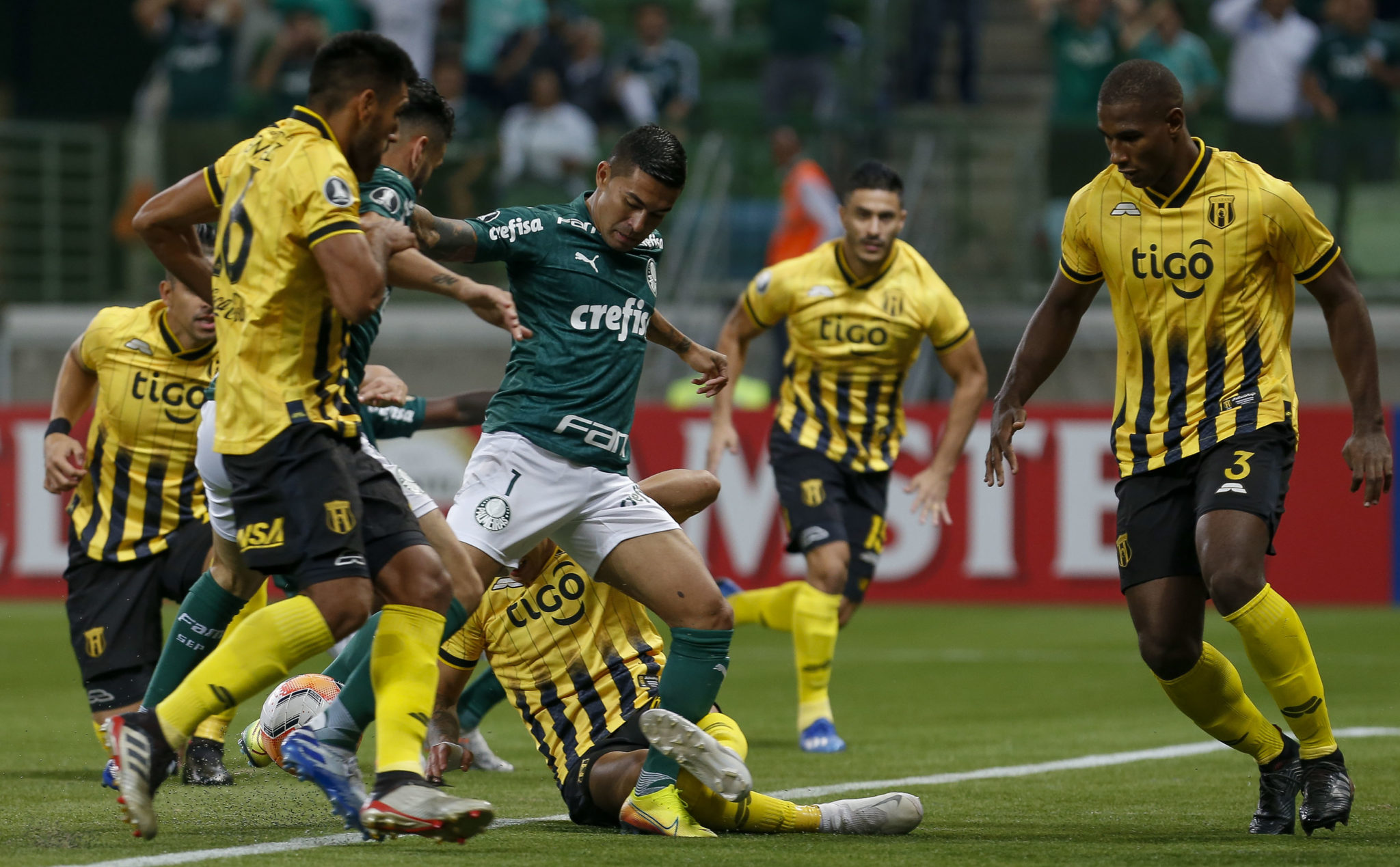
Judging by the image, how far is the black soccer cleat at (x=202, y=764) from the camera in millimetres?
7012

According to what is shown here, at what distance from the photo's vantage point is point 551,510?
6156 millimetres

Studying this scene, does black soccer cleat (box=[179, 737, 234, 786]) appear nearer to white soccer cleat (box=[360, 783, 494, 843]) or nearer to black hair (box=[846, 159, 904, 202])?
white soccer cleat (box=[360, 783, 494, 843])

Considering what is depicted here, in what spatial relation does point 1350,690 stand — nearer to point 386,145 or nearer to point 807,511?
point 807,511

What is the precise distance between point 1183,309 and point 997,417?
2.48 ft

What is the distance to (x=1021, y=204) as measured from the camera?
16609 millimetres

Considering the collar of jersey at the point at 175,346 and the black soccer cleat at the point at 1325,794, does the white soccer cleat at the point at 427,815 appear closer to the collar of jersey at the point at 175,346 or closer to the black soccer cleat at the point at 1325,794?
the black soccer cleat at the point at 1325,794

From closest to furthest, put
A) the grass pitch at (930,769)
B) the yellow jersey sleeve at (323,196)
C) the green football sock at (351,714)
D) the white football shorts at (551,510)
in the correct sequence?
the yellow jersey sleeve at (323,196) → the green football sock at (351,714) → the grass pitch at (930,769) → the white football shorts at (551,510)

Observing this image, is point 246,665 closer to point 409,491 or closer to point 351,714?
point 351,714

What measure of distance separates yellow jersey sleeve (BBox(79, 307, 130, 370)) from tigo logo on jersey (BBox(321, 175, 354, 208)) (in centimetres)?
268

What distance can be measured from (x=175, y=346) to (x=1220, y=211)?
12.8 ft

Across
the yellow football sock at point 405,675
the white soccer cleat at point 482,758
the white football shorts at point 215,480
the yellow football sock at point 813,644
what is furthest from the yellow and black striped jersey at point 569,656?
the yellow football sock at point 813,644

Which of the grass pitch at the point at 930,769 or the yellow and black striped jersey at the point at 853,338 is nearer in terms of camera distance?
the grass pitch at the point at 930,769

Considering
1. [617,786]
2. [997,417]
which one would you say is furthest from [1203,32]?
[617,786]

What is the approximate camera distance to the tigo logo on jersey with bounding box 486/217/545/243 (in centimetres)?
630
